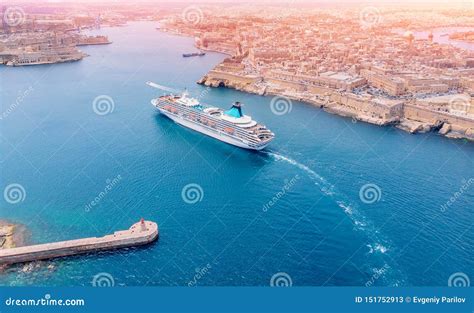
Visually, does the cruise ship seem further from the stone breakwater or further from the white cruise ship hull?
the stone breakwater

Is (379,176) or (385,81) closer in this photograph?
(379,176)

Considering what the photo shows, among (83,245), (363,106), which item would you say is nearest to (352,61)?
(363,106)

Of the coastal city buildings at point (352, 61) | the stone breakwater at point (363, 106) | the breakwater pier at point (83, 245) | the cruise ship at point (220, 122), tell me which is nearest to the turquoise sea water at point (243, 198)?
the breakwater pier at point (83, 245)

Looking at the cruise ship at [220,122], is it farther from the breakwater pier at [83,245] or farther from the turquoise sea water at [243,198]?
the breakwater pier at [83,245]

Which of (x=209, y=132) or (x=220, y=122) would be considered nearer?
(x=220, y=122)

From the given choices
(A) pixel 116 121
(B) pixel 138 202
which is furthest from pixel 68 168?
(A) pixel 116 121

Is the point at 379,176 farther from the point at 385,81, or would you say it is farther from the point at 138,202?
the point at 385,81

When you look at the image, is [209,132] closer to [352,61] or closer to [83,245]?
[83,245]
